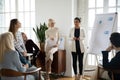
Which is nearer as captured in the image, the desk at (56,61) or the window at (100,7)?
the window at (100,7)

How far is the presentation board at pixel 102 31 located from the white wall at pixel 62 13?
1.08m

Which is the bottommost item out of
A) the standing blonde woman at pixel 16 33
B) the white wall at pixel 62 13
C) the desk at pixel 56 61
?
the desk at pixel 56 61

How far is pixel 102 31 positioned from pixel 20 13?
3.44m

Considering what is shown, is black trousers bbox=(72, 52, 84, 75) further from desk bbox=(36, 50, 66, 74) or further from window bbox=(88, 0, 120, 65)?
window bbox=(88, 0, 120, 65)

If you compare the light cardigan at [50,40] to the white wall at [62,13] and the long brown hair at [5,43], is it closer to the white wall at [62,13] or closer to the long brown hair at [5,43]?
the white wall at [62,13]

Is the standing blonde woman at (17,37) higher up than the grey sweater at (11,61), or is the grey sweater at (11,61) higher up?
the standing blonde woman at (17,37)

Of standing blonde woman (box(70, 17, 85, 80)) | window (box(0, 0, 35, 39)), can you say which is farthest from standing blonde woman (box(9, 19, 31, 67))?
window (box(0, 0, 35, 39))

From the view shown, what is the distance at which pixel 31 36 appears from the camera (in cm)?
714

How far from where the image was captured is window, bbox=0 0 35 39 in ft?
23.4

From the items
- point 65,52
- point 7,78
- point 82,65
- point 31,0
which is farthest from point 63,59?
point 7,78

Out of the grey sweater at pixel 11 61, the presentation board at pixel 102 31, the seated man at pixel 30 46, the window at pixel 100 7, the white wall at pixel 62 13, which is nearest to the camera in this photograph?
the grey sweater at pixel 11 61

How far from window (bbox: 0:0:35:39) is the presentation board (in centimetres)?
265

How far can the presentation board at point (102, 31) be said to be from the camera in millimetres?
4762

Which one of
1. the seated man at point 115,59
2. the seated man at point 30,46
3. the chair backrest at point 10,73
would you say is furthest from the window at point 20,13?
the seated man at point 115,59
